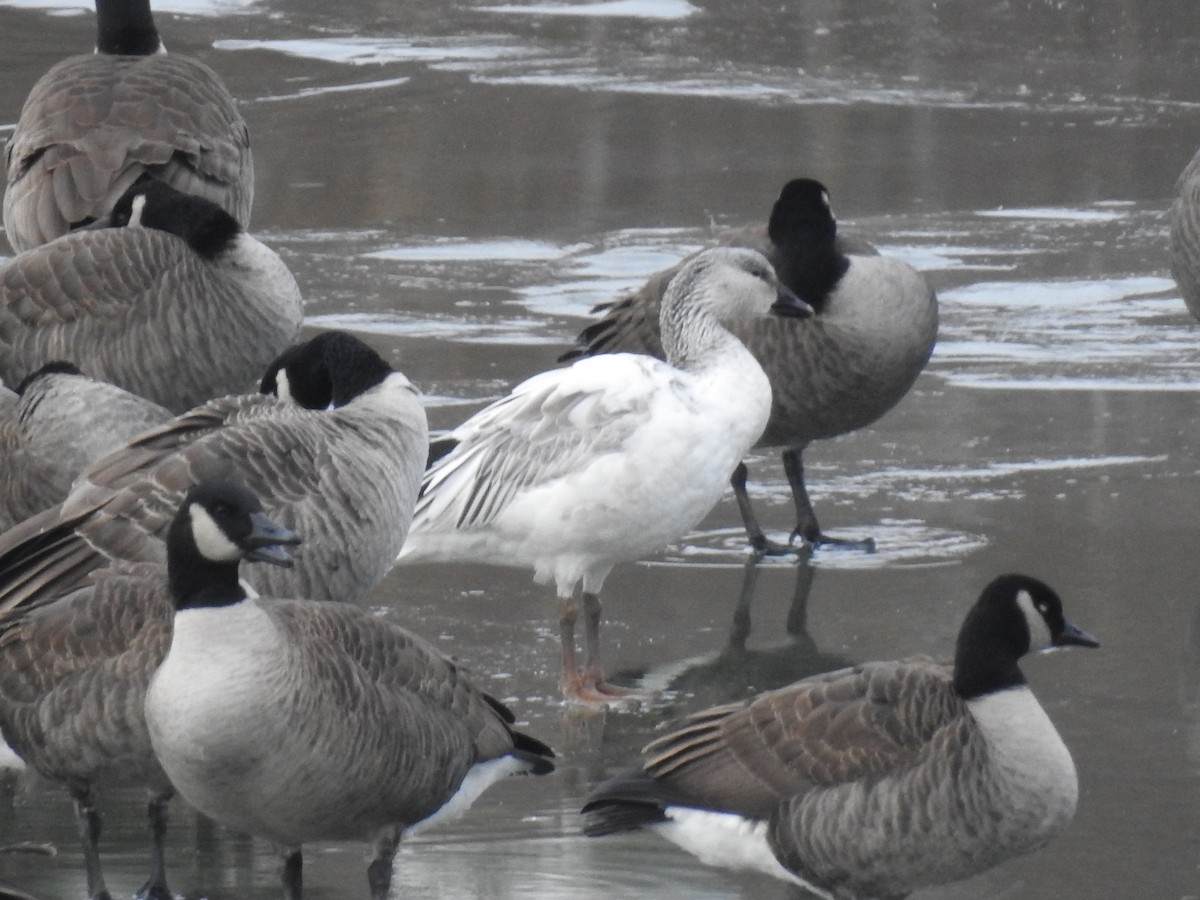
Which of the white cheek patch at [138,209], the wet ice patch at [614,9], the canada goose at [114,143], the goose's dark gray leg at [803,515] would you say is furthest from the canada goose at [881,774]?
the wet ice patch at [614,9]

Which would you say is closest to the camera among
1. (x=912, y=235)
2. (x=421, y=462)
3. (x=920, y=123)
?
(x=421, y=462)

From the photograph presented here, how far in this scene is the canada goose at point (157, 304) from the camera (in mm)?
8375

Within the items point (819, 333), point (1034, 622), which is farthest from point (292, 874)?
point (819, 333)

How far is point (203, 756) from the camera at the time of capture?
5254 mm

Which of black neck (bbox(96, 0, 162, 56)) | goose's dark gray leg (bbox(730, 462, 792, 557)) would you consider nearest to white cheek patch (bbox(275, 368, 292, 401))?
goose's dark gray leg (bbox(730, 462, 792, 557))

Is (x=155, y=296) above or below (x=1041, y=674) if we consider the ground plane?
above

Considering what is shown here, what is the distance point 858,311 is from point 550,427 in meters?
2.05

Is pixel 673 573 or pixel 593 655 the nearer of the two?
pixel 593 655

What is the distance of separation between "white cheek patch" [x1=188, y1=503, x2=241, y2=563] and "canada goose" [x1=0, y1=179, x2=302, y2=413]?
3191mm

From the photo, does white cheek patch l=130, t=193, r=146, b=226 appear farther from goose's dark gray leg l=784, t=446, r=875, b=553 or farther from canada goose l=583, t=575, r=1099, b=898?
canada goose l=583, t=575, r=1099, b=898

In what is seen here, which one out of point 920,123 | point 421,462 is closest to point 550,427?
point 421,462

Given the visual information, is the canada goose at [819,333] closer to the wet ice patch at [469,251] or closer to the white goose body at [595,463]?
the white goose body at [595,463]

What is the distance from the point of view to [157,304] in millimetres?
8484

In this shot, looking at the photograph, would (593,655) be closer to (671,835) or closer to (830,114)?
(671,835)
